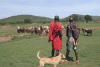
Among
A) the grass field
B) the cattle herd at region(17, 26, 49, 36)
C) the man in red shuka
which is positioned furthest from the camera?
the cattle herd at region(17, 26, 49, 36)

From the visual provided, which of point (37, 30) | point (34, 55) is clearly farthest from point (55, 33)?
point (37, 30)

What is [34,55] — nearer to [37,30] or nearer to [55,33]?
[55,33]

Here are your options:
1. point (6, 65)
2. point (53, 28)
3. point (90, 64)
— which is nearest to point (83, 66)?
point (90, 64)

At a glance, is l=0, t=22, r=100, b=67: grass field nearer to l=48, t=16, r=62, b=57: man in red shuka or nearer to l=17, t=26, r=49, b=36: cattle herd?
l=48, t=16, r=62, b=57: man in red shuka

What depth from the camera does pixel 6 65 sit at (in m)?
4.48

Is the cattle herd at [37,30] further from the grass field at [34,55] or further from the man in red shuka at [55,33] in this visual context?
the man in red shuka at [55,33]

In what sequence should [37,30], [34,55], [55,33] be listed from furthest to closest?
[37,30], [34,55], [55,33]

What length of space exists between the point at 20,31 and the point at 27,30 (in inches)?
59.8

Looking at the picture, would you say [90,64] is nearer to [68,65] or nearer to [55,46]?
[68,65]

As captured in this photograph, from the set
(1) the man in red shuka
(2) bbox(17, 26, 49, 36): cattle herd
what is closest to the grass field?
(1) the man in red shuka

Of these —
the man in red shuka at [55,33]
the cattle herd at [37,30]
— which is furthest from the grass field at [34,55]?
the cattle herd at [37,30]

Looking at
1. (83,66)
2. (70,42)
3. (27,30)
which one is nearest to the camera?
(83,66)

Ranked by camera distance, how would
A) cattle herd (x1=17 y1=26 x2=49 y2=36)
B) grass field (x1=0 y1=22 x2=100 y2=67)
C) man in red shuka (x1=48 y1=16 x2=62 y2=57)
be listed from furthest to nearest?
cattle herd (x1=17 y1=26 x2=49 y2=36) → grass field (x1=0 y1=22 x2=100 y2=67) → man in red shuka (x1=48 y1=16 x2=62 y2=57)

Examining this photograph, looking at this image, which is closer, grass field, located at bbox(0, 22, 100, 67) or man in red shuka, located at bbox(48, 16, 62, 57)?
man in red shuka, located at bbox(48, 16, 62, 57)
